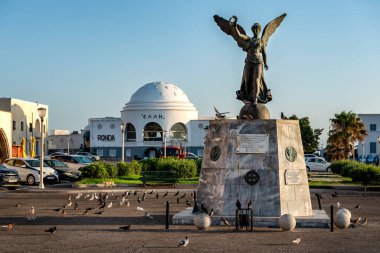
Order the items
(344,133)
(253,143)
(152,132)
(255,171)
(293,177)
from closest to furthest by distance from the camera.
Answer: (255,171) → (253,143) → (293,177) → (344,133) → (152,132)

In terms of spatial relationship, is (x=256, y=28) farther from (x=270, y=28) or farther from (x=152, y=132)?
(x=152, y=132)

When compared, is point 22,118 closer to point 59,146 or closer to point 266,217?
point 59,146

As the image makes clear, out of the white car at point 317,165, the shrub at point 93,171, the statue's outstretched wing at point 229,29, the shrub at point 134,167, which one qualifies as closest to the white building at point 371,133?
the white car at point 317,165

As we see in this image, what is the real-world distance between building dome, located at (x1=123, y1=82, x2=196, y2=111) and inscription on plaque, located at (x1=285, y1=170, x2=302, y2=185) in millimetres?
80035

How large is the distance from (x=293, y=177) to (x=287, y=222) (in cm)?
188

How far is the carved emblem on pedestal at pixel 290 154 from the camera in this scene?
1730cm

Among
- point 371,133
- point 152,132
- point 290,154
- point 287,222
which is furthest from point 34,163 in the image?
point 152,132

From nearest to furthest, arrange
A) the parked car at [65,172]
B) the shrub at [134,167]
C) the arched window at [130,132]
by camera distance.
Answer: the parked car at [65,172] → the shrub at [134,167] → the arched window at [130,132]

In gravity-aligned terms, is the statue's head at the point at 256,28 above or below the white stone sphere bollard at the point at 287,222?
above

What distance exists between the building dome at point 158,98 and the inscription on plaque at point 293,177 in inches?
3151

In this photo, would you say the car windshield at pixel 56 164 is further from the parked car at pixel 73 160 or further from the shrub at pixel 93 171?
the shrub at pixel 93 171

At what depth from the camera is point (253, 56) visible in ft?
59.7

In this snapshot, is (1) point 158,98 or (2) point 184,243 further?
(1) point 158,98

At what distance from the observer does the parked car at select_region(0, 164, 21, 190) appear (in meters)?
33.2
